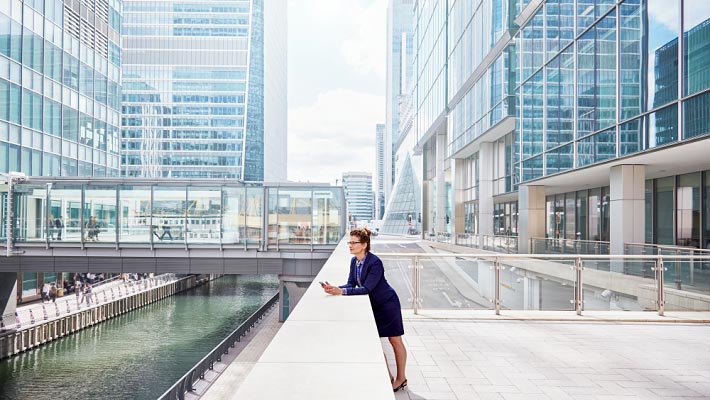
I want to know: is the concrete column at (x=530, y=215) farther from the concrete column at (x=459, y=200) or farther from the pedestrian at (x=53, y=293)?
the pedestrian at (x=53, y=293)

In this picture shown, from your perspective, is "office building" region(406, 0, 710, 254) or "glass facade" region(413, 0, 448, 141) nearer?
"office building" region(406, 0, 710, 254)

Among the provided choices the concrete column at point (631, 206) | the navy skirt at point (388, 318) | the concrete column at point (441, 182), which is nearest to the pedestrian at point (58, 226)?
the navy skirt at point (388, 318)

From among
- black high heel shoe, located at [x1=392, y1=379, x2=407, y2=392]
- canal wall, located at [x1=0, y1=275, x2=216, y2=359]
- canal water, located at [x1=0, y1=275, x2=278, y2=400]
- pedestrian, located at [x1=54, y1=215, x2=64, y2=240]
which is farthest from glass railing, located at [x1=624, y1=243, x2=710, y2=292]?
canal wall, located at [x1=0, y1=275, x2=216, y2=359]

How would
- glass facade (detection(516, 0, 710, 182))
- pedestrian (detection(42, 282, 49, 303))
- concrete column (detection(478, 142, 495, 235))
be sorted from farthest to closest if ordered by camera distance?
1. concrete column (detection(478, 142, 495, 235))
2. pedestrian (detection(42, 282, 49, 303))
3. glass facade (detection(516, 0, 710, 182))

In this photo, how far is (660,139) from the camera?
1409 centimetres

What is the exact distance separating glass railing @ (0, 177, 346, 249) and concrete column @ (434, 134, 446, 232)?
28.0m

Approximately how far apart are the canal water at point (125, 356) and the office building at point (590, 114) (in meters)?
19.1

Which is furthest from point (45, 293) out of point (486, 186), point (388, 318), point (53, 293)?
point (388, 318)

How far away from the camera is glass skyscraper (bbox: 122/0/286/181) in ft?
323

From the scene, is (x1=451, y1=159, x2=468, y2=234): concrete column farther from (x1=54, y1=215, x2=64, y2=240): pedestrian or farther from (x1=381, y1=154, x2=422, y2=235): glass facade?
(x1=54, y1=215, x2=64, y2=240): pedestrian

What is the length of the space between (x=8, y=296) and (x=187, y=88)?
78.8 m

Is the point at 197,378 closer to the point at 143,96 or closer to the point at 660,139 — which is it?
the point at 660,139

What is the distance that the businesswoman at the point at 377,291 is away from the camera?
189 inches

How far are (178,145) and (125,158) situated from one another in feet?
34.9
